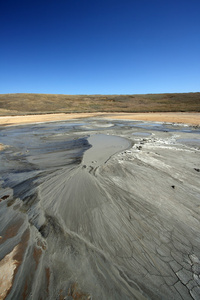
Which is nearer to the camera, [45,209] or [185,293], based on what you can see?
[185,293]

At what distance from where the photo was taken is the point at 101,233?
219cm

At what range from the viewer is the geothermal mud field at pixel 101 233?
5.20 ft

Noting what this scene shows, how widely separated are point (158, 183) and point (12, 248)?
2741 mm

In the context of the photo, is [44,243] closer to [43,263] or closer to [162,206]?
[43,263]

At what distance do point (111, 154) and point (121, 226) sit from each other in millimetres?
3256

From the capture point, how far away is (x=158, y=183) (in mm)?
3402

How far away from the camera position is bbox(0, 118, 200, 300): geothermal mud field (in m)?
1.58

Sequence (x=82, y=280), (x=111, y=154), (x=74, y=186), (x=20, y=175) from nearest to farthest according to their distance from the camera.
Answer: (x=82, y=280) → (x=74, y=186) → (x=20, y=175) → (x=111, y=154)

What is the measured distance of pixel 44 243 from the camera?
2.02m

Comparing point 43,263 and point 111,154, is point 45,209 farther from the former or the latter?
point 111,154

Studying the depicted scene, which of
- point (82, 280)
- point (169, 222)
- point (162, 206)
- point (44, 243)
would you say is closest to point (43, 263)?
point (44, 243)

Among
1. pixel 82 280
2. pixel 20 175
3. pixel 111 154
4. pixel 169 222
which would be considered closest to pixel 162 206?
pixel 169 222

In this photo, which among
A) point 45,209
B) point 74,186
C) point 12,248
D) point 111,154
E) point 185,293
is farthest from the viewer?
point 111,154

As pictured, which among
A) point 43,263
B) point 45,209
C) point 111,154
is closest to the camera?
point 43,263
